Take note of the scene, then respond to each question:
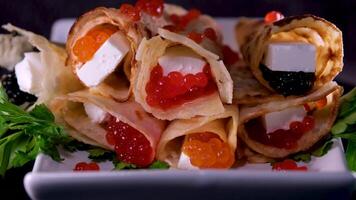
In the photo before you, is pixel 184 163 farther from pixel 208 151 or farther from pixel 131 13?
pixel 131 13

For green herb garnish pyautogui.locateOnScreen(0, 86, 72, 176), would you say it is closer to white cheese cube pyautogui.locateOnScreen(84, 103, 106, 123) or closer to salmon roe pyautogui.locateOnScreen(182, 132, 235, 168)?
white cheese cube pyautogui.locateOnScreen(84, 103, 106, 123)

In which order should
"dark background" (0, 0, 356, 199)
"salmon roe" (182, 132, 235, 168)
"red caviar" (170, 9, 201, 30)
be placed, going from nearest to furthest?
"salmon roe" (182, 132, 235, 168) → "red caviar" (170, 9, 201, 30) → "dark background" (0, 0, 356, 199)

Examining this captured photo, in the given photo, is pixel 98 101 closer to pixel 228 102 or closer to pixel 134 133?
pixel 134 133

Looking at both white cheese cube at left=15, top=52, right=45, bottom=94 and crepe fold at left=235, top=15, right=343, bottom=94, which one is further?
white cheese cube at left=15, top=52, right=45, bottom=94

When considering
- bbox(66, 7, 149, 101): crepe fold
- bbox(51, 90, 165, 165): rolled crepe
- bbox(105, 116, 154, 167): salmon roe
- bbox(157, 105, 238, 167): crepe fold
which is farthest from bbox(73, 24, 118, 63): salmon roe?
bbox(157, 105, 238, 167): crepe fold

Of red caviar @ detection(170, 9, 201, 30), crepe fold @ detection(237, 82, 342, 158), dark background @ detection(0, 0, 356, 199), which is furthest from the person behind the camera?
dark background @ detection(0, 0, 356, 199)

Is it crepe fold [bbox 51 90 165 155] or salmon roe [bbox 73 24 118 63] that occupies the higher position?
salmon roe [bbox 73 24 118 63]

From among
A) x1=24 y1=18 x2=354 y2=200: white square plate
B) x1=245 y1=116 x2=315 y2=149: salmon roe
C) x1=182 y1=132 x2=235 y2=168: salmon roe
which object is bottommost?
x1=245 y1=116 x2=315 y2=149: salmon roe
